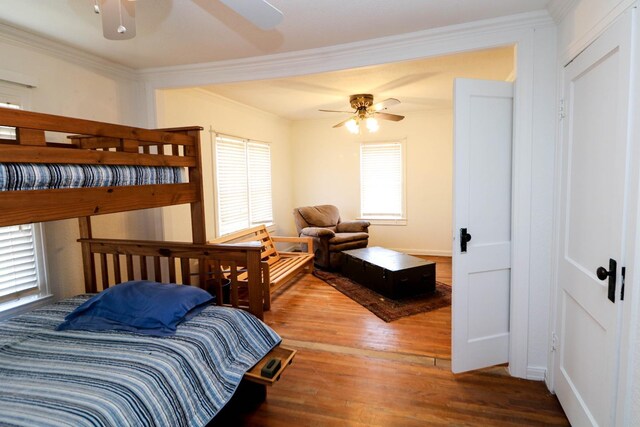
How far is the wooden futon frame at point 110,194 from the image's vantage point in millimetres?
1353

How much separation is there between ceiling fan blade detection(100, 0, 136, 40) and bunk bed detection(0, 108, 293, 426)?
44 cm

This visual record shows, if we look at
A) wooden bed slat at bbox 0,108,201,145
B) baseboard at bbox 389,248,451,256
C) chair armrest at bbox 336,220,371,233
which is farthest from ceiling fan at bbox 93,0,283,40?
baseboard at bbox 389,248,451,256

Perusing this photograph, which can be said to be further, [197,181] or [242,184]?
[242,184]

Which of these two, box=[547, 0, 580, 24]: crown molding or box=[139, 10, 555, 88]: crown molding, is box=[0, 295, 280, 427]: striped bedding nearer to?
box=[139, 10, 555, 88]: crown molding

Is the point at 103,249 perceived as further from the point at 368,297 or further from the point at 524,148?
the point at 524,148

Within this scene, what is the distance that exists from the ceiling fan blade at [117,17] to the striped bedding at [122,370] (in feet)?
4.81

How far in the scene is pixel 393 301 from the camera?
3799 mm

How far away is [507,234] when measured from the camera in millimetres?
2389

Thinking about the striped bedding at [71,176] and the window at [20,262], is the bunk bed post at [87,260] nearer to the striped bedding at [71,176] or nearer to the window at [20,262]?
the window at [20,262]

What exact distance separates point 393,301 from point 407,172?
2.76m

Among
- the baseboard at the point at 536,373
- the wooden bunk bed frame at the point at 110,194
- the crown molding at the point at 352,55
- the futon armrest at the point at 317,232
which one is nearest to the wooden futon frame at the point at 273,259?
the futon armrest at the point at 317,232

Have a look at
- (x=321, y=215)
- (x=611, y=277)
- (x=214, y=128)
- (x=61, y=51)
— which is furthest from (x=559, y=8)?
(x=321, y=215)

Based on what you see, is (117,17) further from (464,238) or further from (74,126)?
(464,238)

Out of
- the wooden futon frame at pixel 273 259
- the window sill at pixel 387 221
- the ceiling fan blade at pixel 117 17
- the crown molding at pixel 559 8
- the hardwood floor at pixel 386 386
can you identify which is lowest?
the hardwood floor at pixel 386 386
